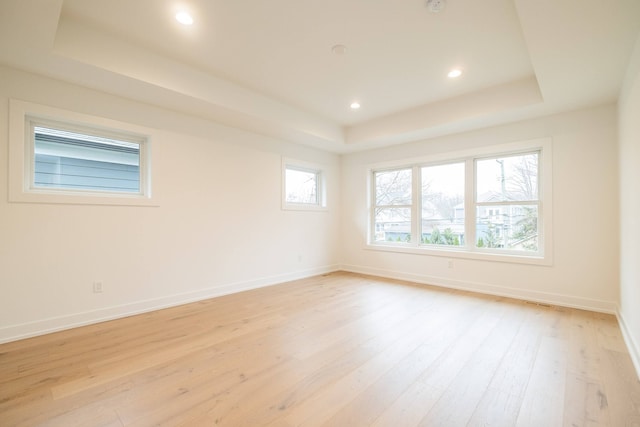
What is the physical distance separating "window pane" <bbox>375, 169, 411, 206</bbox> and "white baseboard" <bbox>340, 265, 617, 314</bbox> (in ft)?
4.21

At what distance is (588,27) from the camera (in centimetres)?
203

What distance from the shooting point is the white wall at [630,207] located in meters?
2.19

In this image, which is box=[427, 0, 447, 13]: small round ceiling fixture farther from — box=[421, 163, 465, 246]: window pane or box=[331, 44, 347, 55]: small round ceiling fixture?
box=[421, 163, 465, 246]: window pane

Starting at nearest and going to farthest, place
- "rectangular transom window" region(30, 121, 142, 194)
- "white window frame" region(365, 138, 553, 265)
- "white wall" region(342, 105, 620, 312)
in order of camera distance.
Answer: "rectangular transom window" region(30, 121, 142, 194)
"white wall" region(342, 105, 620, 312)
"white window frame" region(365, 138, 553, 265)

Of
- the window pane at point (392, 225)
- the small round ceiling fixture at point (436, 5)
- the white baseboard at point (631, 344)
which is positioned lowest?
the white baseboard at point (631, 344)

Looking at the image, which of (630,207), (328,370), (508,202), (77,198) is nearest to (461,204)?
(508,202)

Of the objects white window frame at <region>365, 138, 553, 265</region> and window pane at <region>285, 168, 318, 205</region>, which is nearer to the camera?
white window frame at <region>365, 138, 553, 265</region>

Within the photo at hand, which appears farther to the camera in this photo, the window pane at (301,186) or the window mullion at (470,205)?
the window pane at (301,186)

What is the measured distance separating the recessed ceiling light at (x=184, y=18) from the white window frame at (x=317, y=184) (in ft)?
8.47

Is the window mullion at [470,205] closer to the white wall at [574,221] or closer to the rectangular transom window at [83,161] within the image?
the white wall at [574,221]

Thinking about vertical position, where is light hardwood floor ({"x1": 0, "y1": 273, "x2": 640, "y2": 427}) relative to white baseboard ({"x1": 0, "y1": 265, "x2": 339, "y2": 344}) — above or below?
below

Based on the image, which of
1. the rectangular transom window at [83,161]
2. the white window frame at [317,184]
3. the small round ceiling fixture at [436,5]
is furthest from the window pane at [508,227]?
the rectangular transom window at [83,161]

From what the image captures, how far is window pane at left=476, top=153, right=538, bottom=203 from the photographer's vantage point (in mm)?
3844

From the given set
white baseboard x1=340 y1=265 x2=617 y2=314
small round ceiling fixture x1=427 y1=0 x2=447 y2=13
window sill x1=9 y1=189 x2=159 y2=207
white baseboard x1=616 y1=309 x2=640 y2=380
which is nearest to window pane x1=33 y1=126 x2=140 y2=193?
window sill x1=9 y1=189 x2=159 y2=207
